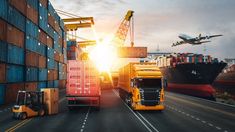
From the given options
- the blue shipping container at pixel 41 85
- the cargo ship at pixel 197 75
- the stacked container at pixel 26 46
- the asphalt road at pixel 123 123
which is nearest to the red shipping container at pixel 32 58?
the stacked container at pixel 26 46

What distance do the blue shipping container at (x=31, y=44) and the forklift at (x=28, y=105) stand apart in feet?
67.0

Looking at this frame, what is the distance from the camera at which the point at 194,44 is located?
A: 3578 inches

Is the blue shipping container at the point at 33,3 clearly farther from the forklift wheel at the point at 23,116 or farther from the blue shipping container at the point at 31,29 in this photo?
the forklift wheel at the point at 23,116

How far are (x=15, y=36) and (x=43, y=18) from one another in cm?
1539

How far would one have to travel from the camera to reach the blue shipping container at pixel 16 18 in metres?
34.6

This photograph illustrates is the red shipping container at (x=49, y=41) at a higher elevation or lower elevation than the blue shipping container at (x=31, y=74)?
higher

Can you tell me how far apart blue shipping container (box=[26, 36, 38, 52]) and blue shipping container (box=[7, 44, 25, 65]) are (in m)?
2.81

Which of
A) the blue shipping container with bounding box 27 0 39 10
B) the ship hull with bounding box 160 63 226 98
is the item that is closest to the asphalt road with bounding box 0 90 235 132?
the blue shipping container with bounding box 27 0 39 10

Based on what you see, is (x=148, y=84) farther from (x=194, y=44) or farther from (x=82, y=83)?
(x=194, y=44)

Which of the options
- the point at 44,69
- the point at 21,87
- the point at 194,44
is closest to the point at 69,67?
the point at 21,87

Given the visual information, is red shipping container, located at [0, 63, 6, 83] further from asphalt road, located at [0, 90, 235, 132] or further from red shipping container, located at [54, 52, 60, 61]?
red shipping container, located at [54, 52, 60, 61]

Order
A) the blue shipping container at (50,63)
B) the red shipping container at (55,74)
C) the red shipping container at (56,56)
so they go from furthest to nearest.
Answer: the red shipping container at (56,56) < the red shipping container at (55,74) < the blue shipping container at (50,63)

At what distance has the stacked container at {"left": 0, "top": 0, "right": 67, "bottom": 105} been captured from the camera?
33094 millimetres

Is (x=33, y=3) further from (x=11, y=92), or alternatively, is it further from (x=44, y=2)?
(x=11, y=92)
